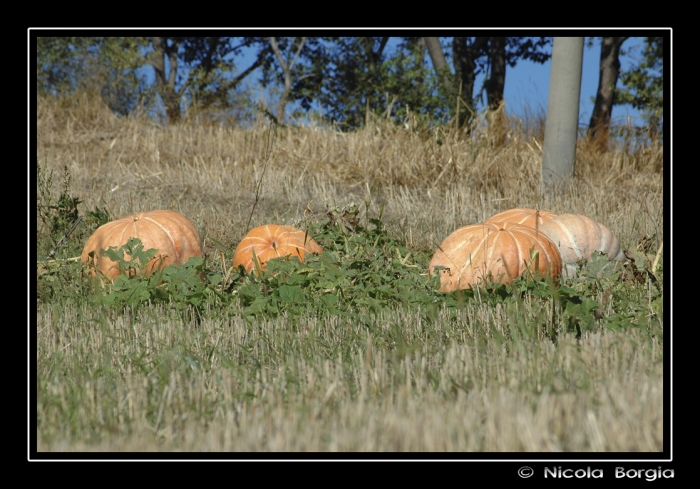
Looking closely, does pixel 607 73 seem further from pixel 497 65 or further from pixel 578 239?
pixel 578 239

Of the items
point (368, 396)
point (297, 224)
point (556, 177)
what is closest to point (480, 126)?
point (556, 177)

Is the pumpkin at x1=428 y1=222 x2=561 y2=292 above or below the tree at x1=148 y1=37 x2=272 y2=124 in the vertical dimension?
below

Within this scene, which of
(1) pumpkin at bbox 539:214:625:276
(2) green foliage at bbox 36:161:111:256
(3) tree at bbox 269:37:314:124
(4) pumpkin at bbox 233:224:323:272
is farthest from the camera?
(3) tree at bbox 269:37:314:124

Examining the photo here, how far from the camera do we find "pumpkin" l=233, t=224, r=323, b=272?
5336mm

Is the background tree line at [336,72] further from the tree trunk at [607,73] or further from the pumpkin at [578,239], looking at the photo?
the pumpkin at [578,239]

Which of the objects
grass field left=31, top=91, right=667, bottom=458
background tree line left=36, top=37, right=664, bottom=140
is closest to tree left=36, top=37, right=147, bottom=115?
background tree line left=36, top=37, right=664, bottom=140

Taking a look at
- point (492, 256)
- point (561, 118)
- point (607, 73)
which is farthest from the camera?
point (607, 73)

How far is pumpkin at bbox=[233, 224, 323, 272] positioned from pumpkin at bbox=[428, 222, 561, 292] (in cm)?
114

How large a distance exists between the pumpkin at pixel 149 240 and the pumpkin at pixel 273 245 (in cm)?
43

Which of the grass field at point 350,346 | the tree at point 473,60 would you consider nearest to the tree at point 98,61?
the tree at point 473,60

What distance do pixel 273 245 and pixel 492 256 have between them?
186 cm

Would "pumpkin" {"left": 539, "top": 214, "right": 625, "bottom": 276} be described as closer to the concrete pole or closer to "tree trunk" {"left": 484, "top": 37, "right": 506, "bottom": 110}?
the concrete pole

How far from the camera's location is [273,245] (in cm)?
544

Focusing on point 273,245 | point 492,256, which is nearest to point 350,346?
point 492,256
